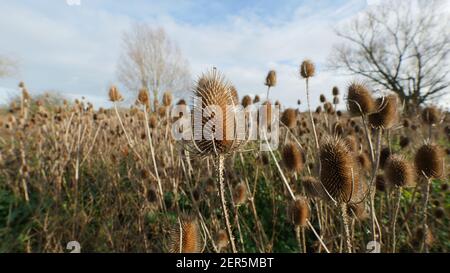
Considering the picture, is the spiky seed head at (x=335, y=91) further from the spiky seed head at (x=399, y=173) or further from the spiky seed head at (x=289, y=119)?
the spiky seed head at (x=399, y=173)

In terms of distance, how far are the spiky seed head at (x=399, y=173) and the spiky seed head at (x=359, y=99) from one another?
1.23 feet

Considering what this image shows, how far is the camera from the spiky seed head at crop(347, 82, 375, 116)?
1712 millimetres

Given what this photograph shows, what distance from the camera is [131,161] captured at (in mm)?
3857

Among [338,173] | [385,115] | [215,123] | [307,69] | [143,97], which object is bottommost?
[338,173]

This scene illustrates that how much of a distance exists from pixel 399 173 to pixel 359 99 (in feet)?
1.78

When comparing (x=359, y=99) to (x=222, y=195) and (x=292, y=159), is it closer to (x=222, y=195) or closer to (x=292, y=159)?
(x=292, y=159)

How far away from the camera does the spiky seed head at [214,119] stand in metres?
1.15

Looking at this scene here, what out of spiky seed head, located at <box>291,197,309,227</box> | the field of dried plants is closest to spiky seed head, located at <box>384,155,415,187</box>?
the field of dried plants

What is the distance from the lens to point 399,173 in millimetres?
1667

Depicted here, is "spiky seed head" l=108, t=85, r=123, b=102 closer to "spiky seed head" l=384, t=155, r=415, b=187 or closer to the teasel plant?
the teasel plant

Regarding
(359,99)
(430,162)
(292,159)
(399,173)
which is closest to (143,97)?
(292,159)

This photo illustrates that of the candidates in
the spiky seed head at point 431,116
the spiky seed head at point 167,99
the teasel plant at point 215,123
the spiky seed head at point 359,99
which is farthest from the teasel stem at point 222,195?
the spiky seed head at point 431,116
